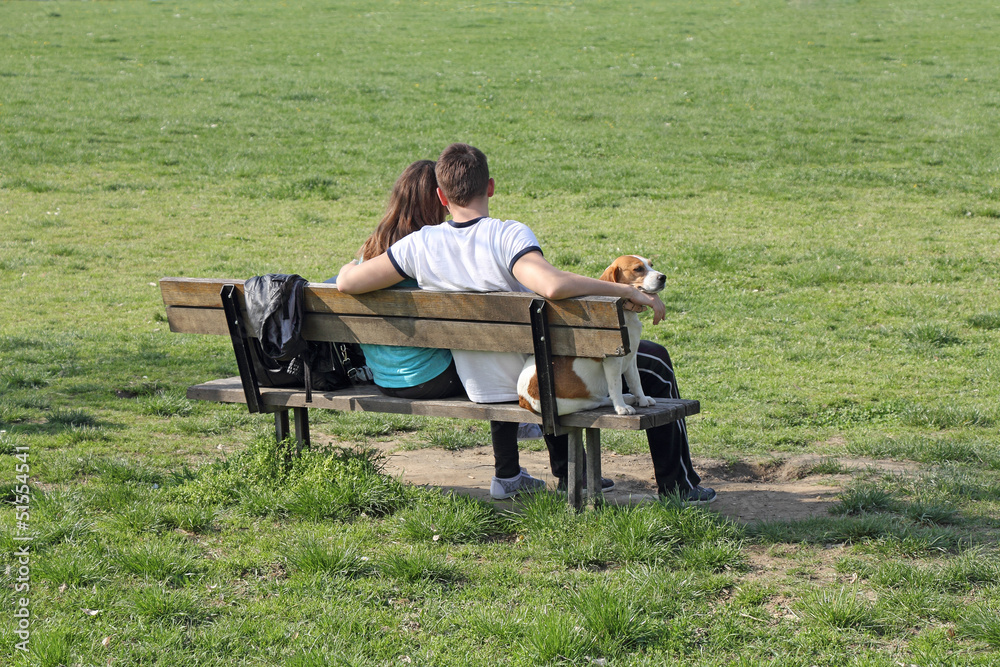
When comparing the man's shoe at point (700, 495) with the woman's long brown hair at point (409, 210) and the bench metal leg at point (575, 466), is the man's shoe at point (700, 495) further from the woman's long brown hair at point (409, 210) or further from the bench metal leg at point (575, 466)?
the woman's long brown hair at point (409, 210)

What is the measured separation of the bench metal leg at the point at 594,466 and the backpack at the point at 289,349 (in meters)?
1.25

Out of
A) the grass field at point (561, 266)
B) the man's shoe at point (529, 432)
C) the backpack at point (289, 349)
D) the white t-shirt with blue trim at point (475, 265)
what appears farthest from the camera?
the man's shoe at point (529, 432)

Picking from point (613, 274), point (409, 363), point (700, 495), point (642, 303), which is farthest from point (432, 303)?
point (700, 495)

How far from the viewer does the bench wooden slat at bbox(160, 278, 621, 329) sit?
4.11m

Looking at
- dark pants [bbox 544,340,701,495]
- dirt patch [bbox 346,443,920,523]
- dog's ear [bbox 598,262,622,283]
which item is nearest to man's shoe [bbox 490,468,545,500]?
dirt patch [bbox 346,443,920,523]

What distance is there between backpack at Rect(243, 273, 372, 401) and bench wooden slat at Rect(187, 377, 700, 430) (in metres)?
0.07

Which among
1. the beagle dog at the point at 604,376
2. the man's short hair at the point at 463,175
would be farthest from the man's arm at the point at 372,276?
the beagle dog at the point at 604,376

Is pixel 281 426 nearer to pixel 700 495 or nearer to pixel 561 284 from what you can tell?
pixel 561 284

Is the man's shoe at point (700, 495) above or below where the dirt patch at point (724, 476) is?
above

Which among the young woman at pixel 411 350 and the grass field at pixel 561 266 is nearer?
the grass field at pixel 561 266

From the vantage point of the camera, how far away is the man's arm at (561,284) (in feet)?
13.5

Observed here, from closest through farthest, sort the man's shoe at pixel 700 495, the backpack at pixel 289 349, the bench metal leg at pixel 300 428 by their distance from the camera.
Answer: the backpack at pixel 289 349, the man's shoe at pixel 700 495, the bench metal leg at pixel 300 428

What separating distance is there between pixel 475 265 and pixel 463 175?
A: 395 mm

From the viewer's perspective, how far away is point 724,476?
5590mm
